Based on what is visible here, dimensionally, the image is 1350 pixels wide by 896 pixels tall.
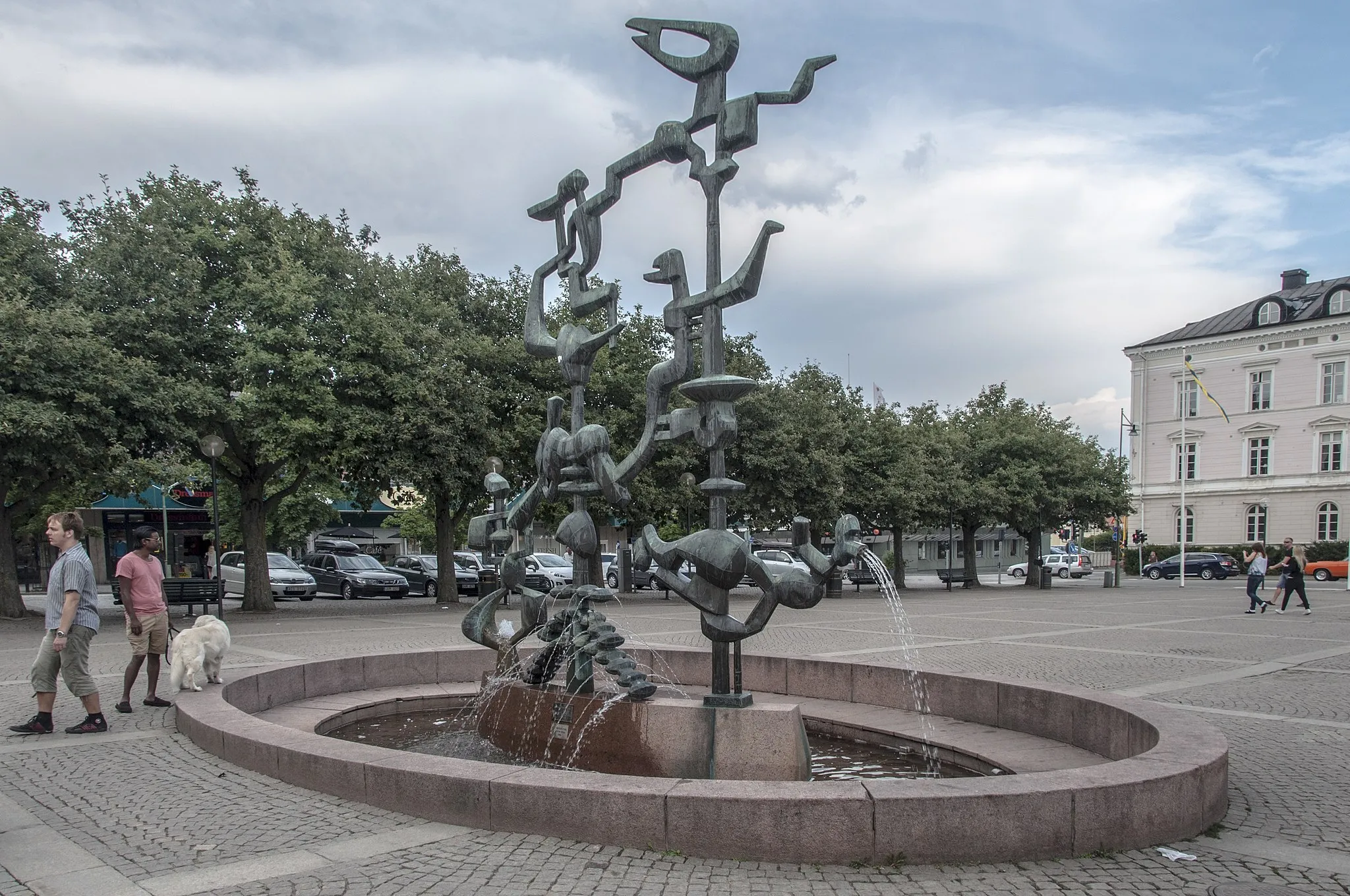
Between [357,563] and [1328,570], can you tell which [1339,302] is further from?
[357,563]

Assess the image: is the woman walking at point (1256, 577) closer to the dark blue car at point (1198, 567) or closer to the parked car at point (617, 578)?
the parked car at point (617, 578)

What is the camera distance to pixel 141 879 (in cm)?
490

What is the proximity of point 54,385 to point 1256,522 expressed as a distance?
191 ft

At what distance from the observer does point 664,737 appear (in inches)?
285

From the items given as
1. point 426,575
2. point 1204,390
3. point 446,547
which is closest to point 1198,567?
point 1204,390

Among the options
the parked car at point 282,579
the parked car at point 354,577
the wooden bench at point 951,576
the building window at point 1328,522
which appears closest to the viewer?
the parked car at point 282,579

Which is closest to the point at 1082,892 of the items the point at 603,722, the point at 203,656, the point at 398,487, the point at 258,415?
the point at 603,722

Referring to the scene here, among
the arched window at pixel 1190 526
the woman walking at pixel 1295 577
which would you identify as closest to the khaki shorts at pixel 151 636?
the woman walking at pixel 1295 577

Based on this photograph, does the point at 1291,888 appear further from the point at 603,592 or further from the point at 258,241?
the point at 258,241

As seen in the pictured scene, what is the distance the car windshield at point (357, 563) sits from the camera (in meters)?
34.7

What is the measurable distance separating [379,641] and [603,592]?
10.1 metres

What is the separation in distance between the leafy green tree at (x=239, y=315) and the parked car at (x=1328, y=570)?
4200cm

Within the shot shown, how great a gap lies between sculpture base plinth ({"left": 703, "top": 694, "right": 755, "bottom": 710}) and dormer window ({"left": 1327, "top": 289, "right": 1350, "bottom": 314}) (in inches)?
2320

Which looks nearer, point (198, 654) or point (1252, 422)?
point (198, 654)
